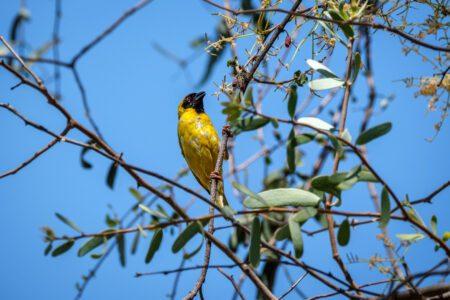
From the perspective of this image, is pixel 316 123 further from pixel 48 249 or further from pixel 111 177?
pixel 111 177

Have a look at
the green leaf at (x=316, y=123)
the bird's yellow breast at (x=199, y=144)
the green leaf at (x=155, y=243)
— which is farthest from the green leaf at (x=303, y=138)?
the bird's yellow breast at (x=199, y=144)

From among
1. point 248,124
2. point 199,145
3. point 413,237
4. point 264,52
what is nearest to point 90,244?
point 248,124

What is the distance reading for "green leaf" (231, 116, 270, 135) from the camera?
111 centimetres

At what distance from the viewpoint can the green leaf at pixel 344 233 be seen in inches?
47.0

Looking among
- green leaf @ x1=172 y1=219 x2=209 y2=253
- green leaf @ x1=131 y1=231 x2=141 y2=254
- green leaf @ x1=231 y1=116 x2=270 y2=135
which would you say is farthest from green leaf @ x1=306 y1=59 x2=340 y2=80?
green leaf @ x1=131 y1=231 x2=141 y2=254

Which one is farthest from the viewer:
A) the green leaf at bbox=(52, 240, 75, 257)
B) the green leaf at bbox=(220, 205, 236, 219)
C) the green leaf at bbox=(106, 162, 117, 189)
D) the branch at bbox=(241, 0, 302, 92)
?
the green leaf at bbox=(106, 162, 117, 189)

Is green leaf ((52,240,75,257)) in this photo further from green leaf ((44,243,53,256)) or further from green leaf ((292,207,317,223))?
green leaf ((292,207,317,223))

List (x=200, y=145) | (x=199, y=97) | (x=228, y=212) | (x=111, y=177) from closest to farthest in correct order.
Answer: (x=228, y=212) → (x=111, y=177) → (x=200, y=145) → (x=199, y=97)

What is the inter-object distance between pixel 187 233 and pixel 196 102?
4.09 m

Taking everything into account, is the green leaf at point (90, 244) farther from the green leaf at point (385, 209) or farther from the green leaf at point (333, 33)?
the green leaf at point (333, 33)

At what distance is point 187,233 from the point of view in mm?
1153

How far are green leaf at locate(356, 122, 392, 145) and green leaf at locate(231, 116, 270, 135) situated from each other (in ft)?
0.75

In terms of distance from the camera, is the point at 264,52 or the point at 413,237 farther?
the point at 264,52

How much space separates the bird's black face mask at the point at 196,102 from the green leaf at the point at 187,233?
12.9ft
